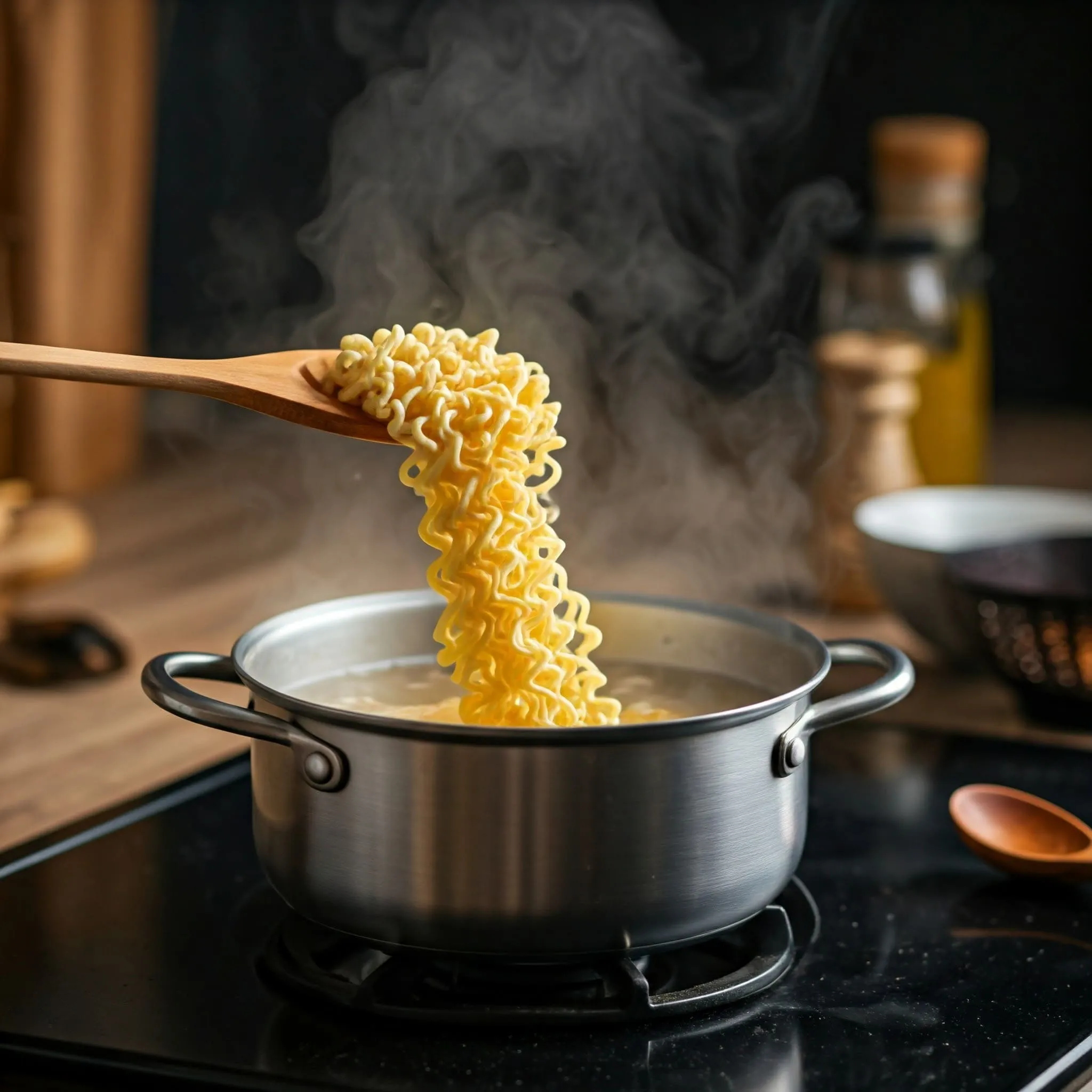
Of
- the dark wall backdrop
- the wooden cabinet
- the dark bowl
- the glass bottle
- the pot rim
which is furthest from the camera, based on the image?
the dark wall backdrop

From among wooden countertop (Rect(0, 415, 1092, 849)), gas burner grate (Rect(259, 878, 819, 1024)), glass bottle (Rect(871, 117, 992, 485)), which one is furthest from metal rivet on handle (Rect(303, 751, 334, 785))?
glass bottle (Rect(871, 117, 992, 485))

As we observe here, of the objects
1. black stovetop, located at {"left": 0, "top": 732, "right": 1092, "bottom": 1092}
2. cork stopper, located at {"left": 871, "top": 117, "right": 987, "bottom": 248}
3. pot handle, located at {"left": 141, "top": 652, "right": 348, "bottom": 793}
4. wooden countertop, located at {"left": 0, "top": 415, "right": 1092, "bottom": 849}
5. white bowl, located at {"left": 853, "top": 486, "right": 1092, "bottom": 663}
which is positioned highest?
cork stopper, located at {"left": 871, "top": 117, "right": 987, "bottom": 248}

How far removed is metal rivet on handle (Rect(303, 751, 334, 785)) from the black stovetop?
14 cm

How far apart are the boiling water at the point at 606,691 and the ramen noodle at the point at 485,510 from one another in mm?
34

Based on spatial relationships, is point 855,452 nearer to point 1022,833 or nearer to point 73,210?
point 1022,833

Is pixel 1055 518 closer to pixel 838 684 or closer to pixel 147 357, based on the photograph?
pixel 838 684

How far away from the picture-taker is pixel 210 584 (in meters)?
1.92

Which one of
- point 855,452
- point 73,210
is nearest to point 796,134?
point 73,210

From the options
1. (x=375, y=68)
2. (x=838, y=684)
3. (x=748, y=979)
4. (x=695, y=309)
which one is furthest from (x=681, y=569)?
(x=375, y=68)

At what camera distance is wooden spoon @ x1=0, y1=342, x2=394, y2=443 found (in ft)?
2.70

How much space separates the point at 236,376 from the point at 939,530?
991 mm

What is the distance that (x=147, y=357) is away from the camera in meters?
0.88

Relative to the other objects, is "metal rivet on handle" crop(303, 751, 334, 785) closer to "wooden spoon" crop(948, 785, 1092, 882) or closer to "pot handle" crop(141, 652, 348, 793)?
"pot handle" crop(141, 652, 348, 793)

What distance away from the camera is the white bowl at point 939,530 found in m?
1.51
